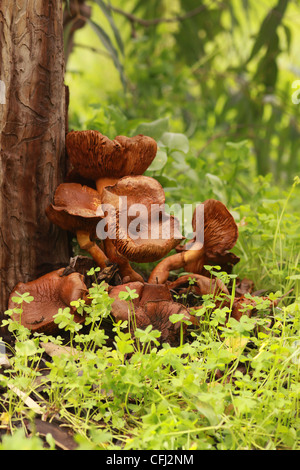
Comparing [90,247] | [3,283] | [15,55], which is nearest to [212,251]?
[90,247]

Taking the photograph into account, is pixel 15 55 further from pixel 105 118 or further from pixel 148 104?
pixel 148 104

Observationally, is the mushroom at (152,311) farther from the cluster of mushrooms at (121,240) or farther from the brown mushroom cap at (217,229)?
the brown mushroom cap at (217,229)

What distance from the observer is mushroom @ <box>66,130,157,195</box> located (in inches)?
62.0

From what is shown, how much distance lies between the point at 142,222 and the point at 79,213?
216mm

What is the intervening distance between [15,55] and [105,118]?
0.94 metres

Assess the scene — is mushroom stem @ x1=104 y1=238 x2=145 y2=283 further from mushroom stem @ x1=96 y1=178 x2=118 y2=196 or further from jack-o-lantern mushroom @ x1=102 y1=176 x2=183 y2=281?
mushroom stem @ x1=96 y1=178 x2=118 y2=196

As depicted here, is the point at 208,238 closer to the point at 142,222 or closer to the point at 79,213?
the point at 142,222

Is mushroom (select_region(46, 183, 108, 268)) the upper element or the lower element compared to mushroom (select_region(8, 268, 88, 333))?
upper

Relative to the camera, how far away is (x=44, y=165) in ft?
5.29

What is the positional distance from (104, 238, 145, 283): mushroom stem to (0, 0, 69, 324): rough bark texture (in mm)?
214

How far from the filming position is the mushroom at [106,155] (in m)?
1.58

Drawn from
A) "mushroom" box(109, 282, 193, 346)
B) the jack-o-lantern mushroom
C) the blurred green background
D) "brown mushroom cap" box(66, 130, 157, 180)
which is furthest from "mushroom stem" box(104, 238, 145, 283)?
the blurred green background

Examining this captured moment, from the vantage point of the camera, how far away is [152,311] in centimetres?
145
